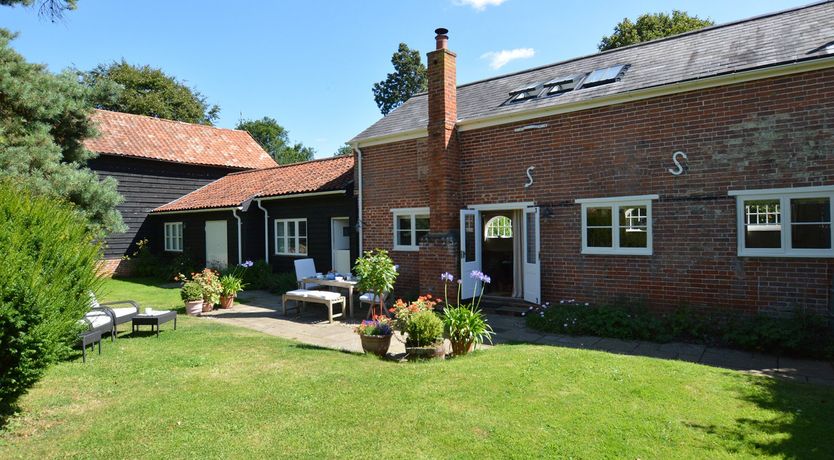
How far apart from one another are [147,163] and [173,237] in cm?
331

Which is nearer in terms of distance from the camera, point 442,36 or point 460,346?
point 460,346

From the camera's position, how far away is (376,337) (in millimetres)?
7074

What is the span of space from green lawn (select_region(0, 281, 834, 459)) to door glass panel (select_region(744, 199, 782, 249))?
9.69ft

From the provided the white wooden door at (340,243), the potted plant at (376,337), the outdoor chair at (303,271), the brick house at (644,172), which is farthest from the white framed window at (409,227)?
the potted plant at (376,337)

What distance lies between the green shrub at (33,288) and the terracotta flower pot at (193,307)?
5589 millimetres

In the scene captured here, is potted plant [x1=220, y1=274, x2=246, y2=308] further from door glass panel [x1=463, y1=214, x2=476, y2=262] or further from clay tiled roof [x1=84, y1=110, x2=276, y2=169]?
clay tiled roof [x1=84, y1=110, x2=276, y2=169]

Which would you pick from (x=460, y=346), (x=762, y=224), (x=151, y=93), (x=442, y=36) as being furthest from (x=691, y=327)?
(x=151, y=93)

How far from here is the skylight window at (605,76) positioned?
32.2 feet

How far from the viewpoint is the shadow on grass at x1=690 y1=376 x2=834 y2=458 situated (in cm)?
392

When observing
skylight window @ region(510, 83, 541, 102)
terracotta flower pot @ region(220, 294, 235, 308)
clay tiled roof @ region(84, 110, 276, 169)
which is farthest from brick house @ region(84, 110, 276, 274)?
skylight window @ region(510, 83, 541, 102)

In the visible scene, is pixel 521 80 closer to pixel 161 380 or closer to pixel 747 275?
pixel 747 275

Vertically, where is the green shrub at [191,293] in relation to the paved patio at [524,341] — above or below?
above

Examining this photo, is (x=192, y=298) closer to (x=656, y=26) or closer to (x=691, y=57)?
(x=691, y=57)

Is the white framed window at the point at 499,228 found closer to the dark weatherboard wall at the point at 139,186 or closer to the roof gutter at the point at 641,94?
the roof gutter at the point at 641,94
